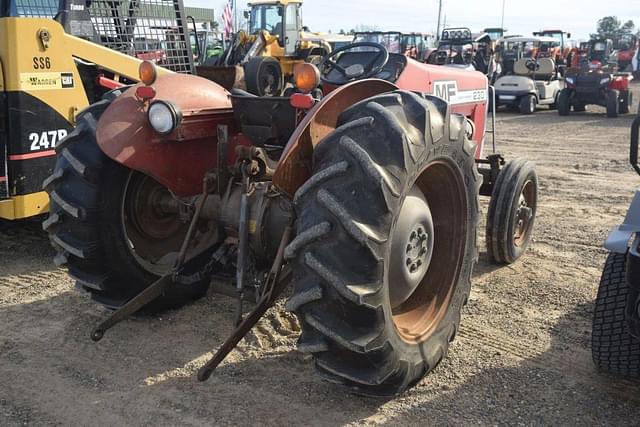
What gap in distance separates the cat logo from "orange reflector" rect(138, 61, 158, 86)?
2.33 metres

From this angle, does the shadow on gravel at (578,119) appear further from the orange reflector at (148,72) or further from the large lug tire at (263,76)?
the orange reflector at (148,72)

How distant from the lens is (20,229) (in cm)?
619

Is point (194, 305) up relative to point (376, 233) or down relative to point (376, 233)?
down

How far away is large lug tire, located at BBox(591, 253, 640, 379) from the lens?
10.6 feet

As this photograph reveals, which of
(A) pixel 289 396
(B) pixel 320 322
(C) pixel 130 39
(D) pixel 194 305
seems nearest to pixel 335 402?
(A) pixel 289 396

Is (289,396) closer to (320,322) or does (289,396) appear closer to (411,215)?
(320,322)

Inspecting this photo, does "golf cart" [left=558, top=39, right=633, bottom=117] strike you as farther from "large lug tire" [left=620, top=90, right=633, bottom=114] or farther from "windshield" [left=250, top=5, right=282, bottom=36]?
"windshield" [left=250, top=5, right=282, bottom=36]

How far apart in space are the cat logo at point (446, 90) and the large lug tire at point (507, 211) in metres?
0.73

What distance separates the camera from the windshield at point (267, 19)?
1798 cm

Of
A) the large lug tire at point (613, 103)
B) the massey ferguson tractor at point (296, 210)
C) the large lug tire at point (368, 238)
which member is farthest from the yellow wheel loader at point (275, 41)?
the large lug tire at point (613, 103)

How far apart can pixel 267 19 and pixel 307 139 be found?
647 inches

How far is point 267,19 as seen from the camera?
1848 cm

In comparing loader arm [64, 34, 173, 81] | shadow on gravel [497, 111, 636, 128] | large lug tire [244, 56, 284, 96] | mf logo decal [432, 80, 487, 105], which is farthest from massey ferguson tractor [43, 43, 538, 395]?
shadow on gravel [497, 111, 636, 128]

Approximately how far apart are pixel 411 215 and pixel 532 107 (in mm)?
15570
